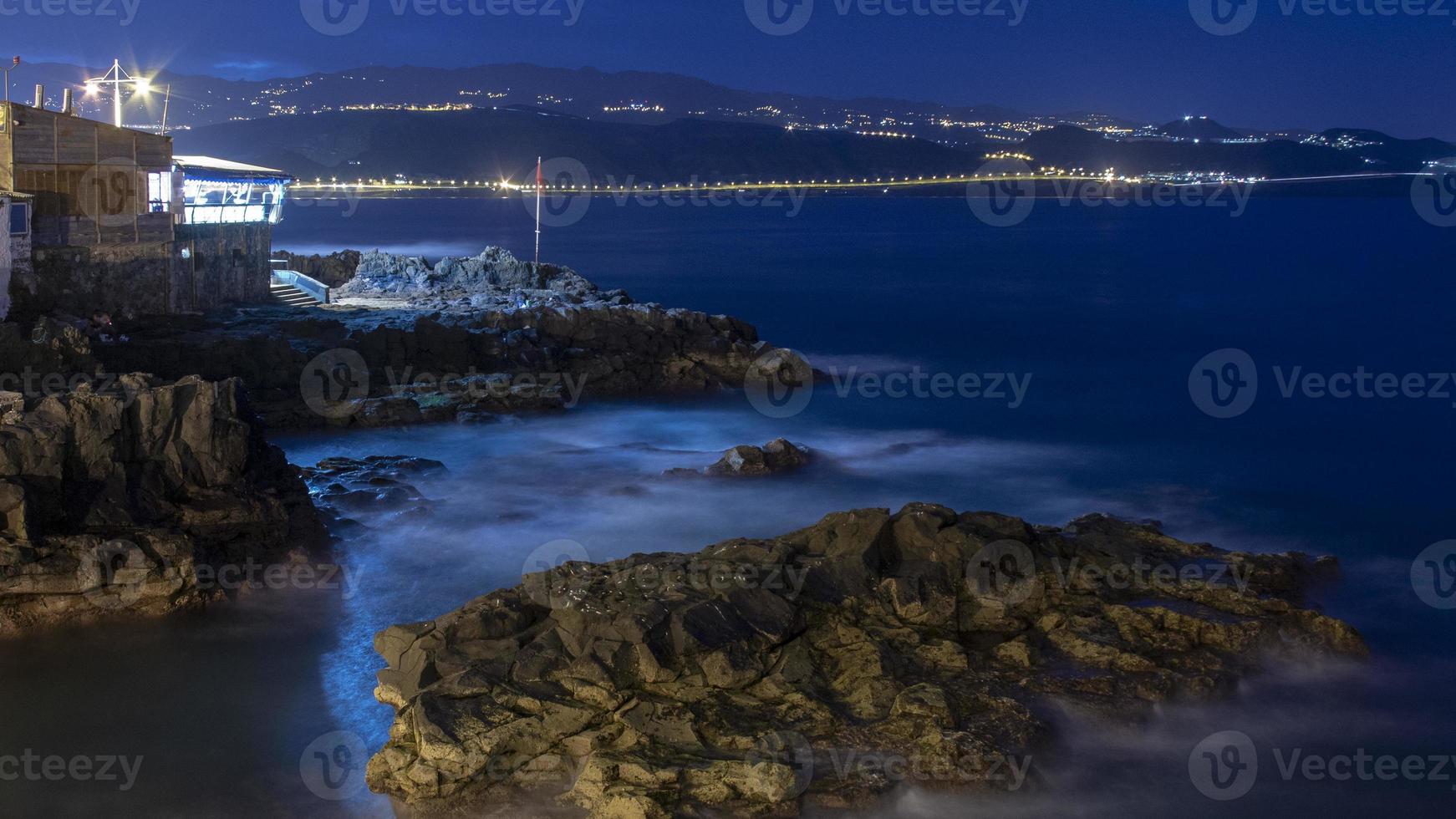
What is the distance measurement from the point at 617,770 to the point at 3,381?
11.1 metres

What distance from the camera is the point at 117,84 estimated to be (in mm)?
29297

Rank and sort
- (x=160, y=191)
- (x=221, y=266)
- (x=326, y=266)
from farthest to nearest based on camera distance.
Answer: (x=326, y=266) → (x=221, y=266) → (x=160, y=191)

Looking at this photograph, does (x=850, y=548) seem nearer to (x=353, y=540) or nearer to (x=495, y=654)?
(x=495, y=654)

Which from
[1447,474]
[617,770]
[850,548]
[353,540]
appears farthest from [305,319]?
[1447,474]

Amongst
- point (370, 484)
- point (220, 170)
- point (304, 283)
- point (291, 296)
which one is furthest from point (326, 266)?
point (370, 484)

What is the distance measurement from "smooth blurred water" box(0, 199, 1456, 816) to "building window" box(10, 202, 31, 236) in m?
6.38

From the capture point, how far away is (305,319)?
955 inches

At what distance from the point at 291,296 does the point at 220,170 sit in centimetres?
324

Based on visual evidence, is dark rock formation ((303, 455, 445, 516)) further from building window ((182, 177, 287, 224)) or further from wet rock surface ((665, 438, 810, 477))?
building window ((182, 177, 287, 224))

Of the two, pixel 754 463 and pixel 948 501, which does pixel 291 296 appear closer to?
pixel 754 463

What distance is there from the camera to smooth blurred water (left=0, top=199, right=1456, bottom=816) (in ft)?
32.2

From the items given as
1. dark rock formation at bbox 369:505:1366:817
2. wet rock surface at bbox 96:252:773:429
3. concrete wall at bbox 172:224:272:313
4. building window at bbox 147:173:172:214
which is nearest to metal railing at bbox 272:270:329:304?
wet rock surface at bbox 96:252:773:429

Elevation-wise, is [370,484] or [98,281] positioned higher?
[98,281]

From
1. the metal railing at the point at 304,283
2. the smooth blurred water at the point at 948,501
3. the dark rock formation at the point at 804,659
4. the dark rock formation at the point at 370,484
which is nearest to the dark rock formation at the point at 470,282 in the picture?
the metal railing at the point at 304,283
